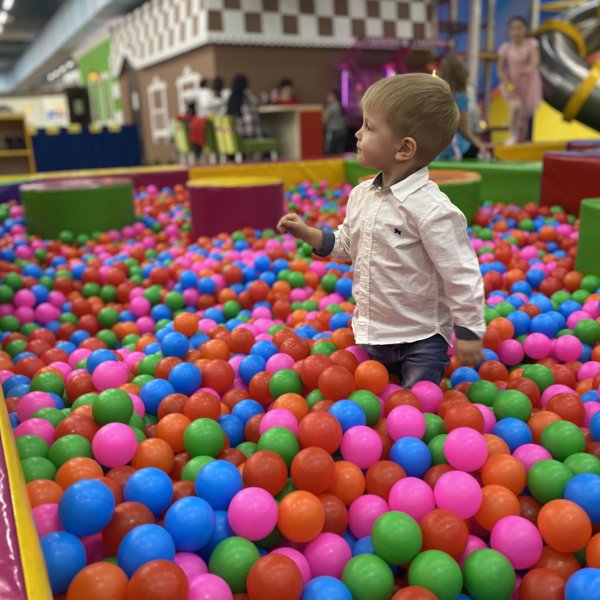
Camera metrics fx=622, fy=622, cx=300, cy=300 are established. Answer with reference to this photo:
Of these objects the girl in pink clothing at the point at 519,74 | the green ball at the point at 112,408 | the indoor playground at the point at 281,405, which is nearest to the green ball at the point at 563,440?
the indoor playground at the point at 281,405

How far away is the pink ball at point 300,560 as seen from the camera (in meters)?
0.73

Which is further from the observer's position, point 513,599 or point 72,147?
point 72,147

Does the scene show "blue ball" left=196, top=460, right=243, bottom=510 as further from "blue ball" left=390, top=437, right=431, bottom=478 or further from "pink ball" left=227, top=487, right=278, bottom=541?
"blue ball" left=390, top=437, right=431, bottom=478

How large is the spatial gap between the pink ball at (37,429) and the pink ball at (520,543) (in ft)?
2.15

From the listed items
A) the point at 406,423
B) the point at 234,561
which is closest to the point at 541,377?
the point at 406,423

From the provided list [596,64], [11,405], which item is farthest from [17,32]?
[11,405]

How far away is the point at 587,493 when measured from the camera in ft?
2.58

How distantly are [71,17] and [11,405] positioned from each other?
1020cm

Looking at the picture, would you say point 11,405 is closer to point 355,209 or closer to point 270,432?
point 270,432

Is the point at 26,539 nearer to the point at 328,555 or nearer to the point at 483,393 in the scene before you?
the point at 328,555

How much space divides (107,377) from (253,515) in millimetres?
490

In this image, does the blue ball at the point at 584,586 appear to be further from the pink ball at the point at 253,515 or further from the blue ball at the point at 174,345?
the blue ball at the point at 174,345

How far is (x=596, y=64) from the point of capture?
186 inches

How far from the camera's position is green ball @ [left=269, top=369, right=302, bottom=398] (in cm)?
108
